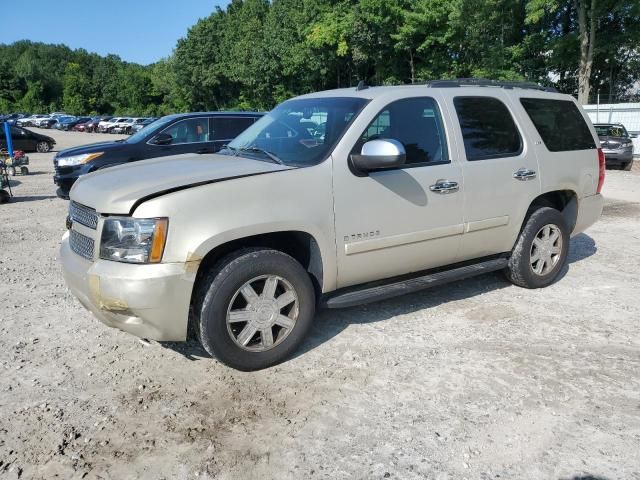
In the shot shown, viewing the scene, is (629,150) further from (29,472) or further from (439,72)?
(439,72)

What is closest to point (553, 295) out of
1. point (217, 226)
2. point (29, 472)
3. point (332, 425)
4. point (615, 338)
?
point (615, 338)

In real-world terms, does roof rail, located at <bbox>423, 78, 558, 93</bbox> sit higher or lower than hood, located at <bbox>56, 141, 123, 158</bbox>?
higher

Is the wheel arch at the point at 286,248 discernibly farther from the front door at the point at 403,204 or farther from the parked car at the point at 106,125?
the parked car at the point at 106,125

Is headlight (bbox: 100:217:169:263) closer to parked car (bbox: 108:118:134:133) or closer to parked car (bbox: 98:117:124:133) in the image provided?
A: parked car (bbox: 108:118:134:133)

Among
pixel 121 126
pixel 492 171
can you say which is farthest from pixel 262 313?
pixel 121 126

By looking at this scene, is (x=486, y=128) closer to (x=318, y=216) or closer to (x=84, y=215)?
(x=318, y=216)

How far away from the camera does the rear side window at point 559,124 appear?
5164 mm

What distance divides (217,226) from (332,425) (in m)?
1.36

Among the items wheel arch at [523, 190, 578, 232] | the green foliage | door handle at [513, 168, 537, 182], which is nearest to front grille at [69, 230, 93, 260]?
door handle at [513, 168, 537, 182]

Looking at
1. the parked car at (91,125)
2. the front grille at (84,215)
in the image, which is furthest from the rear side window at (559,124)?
the parked car at (91,125)

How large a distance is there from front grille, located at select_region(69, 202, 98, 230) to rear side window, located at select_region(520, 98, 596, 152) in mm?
3889

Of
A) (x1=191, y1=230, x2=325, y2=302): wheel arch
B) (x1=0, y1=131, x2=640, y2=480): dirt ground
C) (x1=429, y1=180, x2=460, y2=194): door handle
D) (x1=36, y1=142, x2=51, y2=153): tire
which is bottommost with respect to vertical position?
(x1=0, y1=131, x2=640, y2=480): dirt ground

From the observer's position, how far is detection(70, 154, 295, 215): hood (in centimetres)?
333

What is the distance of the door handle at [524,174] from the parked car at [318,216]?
0.02 m
